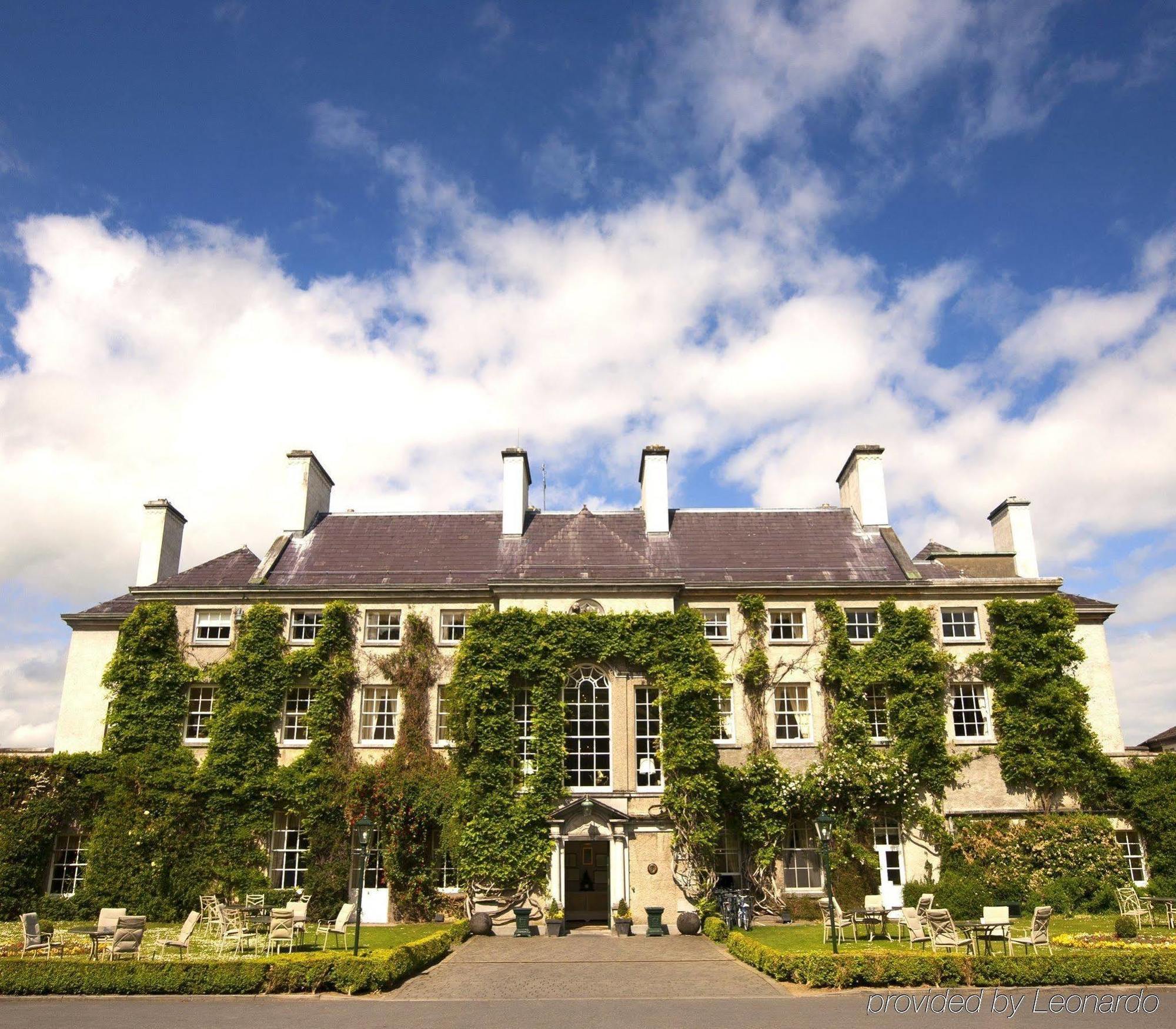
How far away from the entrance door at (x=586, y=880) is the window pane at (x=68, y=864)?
15.2 metres

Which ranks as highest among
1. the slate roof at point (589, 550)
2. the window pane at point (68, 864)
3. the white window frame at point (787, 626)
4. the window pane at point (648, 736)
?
the slate roof at point (589, 550)

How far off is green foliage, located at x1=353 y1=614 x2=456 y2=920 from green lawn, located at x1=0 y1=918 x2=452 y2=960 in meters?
1.00

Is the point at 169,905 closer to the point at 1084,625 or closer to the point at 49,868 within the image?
the point at 49,868

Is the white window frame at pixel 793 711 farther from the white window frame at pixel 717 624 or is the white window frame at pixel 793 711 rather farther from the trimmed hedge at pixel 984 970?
the trimmed hedge at pixel 984 970

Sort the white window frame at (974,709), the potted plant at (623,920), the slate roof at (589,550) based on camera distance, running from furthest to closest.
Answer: the slate roof at (589,550) → the white window frame at (974,709) → the potted plant at (623,920)

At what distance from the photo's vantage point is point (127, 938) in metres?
18.5

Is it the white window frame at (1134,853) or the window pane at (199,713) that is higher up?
the window pane at (199,713)

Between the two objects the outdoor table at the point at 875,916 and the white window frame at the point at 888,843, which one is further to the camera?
the white window frame at the point at 888,843

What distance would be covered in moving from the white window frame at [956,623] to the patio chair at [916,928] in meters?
12.7

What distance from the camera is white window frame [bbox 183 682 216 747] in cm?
3039

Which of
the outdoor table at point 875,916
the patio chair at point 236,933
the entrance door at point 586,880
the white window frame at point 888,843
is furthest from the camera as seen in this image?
the entrance door at point 586,880

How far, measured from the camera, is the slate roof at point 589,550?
3234 cm

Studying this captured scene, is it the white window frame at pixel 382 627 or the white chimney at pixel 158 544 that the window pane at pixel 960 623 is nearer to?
the white window frame at pixel 382 627

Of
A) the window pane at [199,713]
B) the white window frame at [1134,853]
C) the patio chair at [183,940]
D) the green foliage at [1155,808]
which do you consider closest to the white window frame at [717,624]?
the green foliage at [1155,808]
